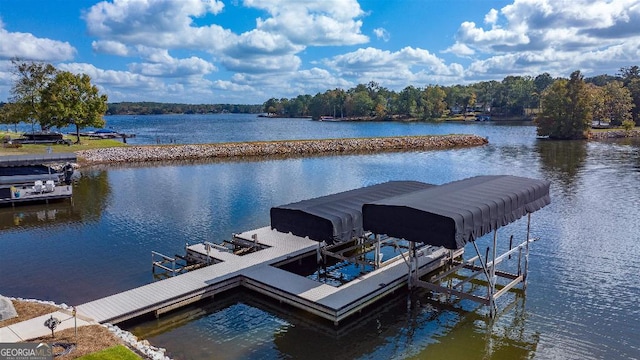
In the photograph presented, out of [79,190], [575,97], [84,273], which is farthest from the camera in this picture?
[575,97]

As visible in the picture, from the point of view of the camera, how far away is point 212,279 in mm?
16438

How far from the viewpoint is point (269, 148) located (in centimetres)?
6175

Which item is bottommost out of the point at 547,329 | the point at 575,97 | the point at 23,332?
the point at 547,329

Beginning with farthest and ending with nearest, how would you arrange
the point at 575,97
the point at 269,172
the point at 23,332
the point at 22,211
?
the point at 575,97 < the point at 269,172 < the point at 22,211 < the point at 23,332

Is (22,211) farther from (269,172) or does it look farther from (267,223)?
(269,172)

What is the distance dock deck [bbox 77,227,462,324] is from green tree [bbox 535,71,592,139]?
261 ft

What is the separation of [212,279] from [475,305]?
933 cm

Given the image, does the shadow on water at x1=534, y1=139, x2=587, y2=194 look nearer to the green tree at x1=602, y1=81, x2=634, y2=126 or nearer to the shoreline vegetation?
the shoreline vegetation

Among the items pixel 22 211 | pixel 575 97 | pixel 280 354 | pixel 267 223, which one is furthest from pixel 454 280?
pixel 575 97

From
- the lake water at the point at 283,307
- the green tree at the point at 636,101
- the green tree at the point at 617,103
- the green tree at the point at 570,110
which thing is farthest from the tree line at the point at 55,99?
the green tree at the point at 636,101

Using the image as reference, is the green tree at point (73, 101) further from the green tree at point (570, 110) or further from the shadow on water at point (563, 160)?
the green tree at point (570, 110)

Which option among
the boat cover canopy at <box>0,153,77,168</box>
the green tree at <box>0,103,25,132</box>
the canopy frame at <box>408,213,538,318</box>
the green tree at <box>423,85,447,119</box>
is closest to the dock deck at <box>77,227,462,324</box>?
the canopy frame at <box>408,213,538,318</box>

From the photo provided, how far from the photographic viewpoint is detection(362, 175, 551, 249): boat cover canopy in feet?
42.9

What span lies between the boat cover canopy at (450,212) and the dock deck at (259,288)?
8.28 feet
